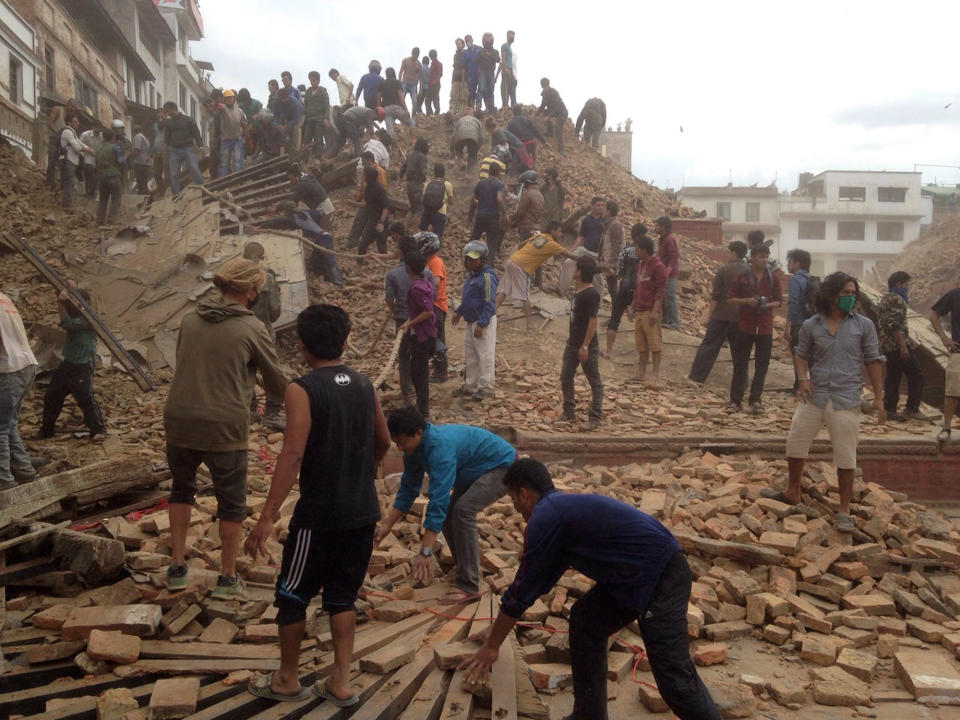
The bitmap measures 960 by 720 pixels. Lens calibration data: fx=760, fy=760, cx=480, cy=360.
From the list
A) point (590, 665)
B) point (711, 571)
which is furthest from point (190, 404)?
point (711, 571)

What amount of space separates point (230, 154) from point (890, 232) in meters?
45.2

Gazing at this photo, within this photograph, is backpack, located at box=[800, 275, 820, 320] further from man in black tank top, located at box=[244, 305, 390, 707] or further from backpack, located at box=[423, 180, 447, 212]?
man in black tank top, located at box=[244, 305, 390, 707]

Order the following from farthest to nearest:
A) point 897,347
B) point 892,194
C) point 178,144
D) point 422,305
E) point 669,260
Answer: point 892,194 < point 178,144 < point 669,260 < point 897,347 < point 422,305

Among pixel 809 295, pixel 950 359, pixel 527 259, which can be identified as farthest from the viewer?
pixel 527 259

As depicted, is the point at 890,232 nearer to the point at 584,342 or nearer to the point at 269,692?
the point at 584,342

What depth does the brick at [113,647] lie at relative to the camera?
11.5 ft

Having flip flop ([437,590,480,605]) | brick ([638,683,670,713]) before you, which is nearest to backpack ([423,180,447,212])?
flip flop ([437,590,480,605])

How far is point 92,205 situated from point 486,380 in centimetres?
972

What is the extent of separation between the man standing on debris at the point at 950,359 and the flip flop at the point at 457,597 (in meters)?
5.48

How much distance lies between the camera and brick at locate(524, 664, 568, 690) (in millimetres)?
3742

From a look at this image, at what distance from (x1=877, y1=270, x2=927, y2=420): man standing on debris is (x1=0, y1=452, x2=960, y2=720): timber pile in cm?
314

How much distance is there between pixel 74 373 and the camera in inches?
296

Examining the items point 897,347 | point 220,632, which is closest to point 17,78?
point 220,632

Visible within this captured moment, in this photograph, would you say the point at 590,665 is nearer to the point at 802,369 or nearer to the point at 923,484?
the point at 802,369
